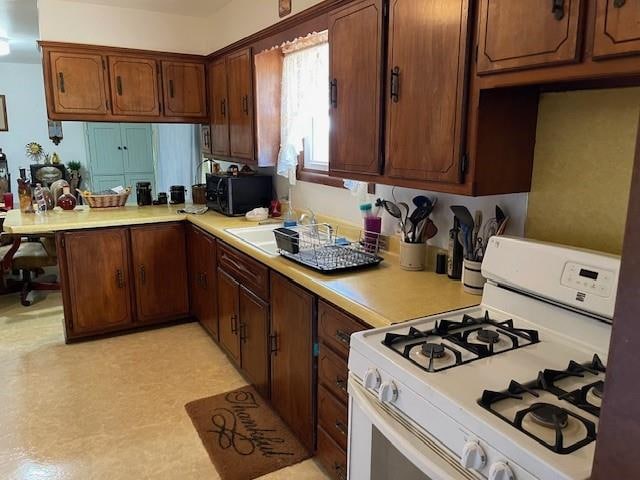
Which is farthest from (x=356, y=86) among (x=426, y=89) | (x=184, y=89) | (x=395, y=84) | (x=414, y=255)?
(x=184, y=89)

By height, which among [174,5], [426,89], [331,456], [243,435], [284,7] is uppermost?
[174,5]

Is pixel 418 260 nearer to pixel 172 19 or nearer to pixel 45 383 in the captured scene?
pixel 45 383

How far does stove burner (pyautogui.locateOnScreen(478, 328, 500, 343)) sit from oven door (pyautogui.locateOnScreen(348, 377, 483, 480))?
1.16 feet

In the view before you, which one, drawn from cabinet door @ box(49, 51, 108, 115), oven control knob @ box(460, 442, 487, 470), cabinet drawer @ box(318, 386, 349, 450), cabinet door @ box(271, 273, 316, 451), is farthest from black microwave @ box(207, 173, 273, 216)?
oven control knob @ box(460, 442, 487, 470)

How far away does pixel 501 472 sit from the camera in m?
0.87

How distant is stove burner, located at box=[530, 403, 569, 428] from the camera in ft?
3.02

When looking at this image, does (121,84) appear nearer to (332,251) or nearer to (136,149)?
(332,251)

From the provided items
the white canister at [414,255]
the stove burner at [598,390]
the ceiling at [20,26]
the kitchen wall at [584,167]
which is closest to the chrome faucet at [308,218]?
the white canister at [414,255]

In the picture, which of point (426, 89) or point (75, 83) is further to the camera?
point (75, 83)

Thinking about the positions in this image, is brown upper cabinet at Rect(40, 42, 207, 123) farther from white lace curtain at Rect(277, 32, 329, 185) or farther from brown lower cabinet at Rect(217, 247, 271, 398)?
brown lower cabinet at Rect(217, 247, 271, 398)

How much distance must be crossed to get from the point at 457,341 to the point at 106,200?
3343 mm

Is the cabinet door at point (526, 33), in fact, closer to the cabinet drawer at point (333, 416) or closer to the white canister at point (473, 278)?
the white canister at point (473, 278)

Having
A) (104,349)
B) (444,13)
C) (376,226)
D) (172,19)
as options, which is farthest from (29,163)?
(444,13)

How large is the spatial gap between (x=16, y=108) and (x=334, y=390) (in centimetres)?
760
